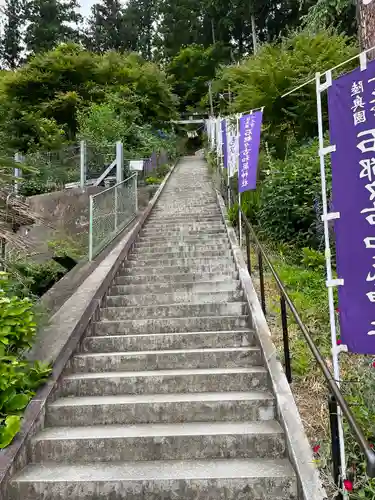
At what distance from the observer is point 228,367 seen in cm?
428

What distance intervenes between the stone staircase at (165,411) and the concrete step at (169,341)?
0.04 feet

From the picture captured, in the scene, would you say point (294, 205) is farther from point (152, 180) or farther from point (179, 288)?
point (152, 180)

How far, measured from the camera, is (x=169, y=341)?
4.69m

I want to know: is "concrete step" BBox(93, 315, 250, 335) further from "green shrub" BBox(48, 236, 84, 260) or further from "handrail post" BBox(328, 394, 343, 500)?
"green shrub" BBox(48, 236, 84, 260)

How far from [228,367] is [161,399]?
2.73 feet

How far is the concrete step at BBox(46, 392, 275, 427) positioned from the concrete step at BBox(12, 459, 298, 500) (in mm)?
473

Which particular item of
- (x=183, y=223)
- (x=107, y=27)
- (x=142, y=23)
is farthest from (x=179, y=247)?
(x=142, y=23)

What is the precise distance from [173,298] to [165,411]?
7.15ft

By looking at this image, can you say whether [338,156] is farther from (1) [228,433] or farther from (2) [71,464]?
(2) [71,464]

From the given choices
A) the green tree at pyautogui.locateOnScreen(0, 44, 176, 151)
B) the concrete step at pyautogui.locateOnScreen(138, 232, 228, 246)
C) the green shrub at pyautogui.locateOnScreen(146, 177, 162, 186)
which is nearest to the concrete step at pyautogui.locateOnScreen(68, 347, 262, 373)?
the concrete step at pyautogui.locateOnScreen(138, 232, 228, 246)

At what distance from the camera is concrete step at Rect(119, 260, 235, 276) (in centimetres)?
663

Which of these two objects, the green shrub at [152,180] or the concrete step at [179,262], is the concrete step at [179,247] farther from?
the green shrub at [152,180]

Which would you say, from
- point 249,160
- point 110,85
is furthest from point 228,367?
point 110,85

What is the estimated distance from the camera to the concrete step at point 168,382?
3.95m
